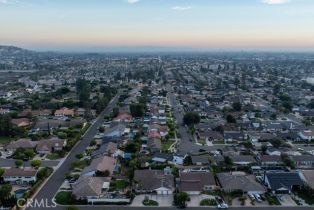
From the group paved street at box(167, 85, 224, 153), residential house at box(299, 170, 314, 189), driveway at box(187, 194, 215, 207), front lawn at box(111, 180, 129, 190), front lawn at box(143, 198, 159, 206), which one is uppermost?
residential house at box(299, 170, 314, 189)

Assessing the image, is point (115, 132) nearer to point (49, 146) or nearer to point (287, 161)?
point (49, 146)

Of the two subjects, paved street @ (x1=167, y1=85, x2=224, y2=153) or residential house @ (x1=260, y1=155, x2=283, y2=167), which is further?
paved street @ (x1=167, y1=85, x2=224, y2=153)

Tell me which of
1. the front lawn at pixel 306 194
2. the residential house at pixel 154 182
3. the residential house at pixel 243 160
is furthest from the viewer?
the residential house at pixel 243 160

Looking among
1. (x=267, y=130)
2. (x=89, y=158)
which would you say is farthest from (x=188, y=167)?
(x=267, y=130)

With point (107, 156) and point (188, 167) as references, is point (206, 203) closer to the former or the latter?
point (188, 167)

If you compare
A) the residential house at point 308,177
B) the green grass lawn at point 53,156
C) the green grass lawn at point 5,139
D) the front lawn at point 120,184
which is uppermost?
the residential house at point 308,177

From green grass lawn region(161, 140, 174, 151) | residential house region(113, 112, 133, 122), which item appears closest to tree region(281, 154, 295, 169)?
green grass lawn region(161, 140, 174, 151)

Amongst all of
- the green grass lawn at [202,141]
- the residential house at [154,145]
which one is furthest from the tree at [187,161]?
the green grass lawn at [202,141]

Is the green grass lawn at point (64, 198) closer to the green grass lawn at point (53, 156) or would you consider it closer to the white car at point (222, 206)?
the green grass lawn at point (53, 156)

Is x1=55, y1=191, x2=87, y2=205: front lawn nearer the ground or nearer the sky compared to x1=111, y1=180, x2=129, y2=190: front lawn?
nearer the sky

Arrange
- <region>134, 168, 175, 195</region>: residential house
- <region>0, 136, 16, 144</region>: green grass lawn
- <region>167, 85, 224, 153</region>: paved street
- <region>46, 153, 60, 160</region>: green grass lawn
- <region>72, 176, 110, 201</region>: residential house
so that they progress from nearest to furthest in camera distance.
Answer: <region>72, 176, 110, 201</region>: residential house
<region>134, 168, 175, 195</region>: residential house
<region>46, 153, 60, 160</region>: green grass lawn
<region>167, 85, 224, 153</region>: paved street
<region>0, 136, 16, 144</region>: green grass lawn

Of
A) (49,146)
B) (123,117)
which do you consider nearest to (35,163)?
(49,146)

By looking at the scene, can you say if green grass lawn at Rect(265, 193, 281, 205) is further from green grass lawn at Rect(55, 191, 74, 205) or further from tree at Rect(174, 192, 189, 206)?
green grass lawn at Rect(55, 191, 74, 205)
